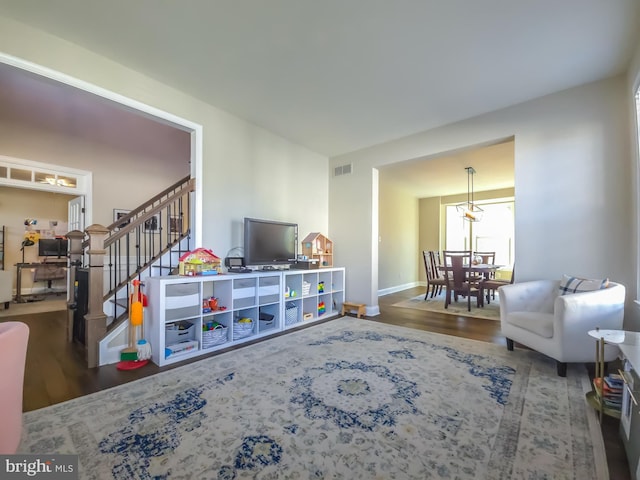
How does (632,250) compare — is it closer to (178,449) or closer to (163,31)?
(178,449)

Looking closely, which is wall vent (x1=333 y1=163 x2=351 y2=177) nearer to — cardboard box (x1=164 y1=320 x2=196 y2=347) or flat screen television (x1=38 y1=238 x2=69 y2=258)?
cardboard box (x1=164 y1=320 x2=196 y2=347)

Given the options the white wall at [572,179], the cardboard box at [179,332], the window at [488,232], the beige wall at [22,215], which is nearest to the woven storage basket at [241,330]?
the cardboard box at [179,332]

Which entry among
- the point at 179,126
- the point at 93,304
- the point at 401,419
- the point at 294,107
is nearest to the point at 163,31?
the point at 179,126

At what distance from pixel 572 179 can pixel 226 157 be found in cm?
384

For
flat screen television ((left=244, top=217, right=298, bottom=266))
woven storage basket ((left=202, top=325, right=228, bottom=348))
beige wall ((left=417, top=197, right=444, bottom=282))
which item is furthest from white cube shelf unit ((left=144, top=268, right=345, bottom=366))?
beige wall ((left=417, top=197, right=444, bottom=282))

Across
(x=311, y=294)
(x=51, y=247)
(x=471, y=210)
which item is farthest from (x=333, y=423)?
(x=51, y=247)

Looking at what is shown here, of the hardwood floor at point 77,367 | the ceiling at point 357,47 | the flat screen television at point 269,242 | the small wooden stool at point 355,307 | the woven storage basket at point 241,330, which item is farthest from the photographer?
the small wooden stool at point 355,307

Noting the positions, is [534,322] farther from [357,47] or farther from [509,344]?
[357,47]

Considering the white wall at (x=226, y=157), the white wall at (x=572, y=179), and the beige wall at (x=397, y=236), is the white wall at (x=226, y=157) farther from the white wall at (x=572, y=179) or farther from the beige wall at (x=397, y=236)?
the white wall at (x=572, y=179)

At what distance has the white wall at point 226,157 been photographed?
7.58ft

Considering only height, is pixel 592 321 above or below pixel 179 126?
below

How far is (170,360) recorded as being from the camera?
254 centimetres

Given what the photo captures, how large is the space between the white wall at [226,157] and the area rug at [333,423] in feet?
5.88

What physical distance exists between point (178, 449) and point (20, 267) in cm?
679
